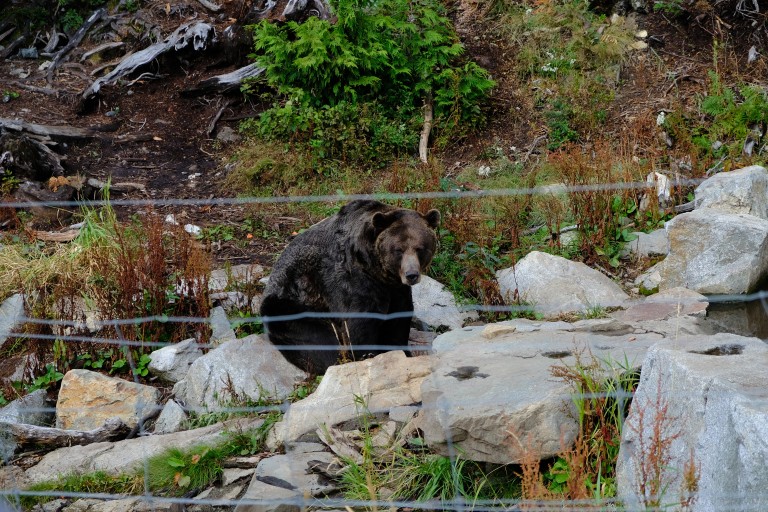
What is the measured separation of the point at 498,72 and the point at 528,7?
1.07 m

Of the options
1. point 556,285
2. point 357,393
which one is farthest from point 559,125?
point 357,393

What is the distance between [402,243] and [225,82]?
5.89 m

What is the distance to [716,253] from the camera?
5781mm

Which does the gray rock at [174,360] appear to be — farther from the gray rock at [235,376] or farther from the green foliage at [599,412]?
the green foliage at [599,412]

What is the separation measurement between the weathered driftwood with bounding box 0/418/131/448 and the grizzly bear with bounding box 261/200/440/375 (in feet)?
3.98

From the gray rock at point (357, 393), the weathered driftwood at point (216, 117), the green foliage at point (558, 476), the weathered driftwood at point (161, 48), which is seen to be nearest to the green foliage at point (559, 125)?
the weathered driftwood at point (216, 117)

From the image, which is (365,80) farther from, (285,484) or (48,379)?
(285,484)

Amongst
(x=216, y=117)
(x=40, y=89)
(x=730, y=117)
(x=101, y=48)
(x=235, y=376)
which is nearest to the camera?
(x=235, y=376)

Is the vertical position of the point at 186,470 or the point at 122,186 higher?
the point at 122,186

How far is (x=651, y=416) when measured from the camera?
338 centimetres

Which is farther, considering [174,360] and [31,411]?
[174,360]

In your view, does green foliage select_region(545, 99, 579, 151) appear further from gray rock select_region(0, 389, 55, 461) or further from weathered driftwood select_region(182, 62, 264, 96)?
gray rock select_region(0, 389, 55, 461)

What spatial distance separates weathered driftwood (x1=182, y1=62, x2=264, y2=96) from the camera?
10562 millimetres

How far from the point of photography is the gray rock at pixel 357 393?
4551 millimetres
